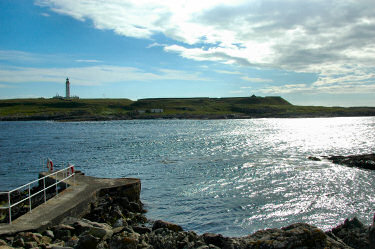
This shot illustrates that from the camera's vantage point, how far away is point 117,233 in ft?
44.6

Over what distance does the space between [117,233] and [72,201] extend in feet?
15.9

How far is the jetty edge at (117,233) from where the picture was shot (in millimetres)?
9547

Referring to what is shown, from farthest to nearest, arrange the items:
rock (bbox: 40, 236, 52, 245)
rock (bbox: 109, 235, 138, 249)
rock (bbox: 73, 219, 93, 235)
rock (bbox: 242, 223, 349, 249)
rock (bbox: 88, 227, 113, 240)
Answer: rock (bbox: 73, 219, 93, 235), rock (bbox: 40, 236, 52, 245), rock (bbox: 88, 227, 113, 240), rock (bbox: 109, 235, 138, 249), rock (bbox: 242, 223, 349, 249)

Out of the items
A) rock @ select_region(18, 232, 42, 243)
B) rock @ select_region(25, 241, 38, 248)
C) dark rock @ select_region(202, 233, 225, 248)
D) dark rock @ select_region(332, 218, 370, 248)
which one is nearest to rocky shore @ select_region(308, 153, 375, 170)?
dark rock @ select_region(332, 218, 370, 248)

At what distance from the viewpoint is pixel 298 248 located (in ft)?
29.5

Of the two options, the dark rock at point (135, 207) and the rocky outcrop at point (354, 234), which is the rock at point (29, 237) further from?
the rocky outcrop at point (354, 234)

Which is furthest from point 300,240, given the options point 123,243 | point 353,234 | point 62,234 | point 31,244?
point 62,234

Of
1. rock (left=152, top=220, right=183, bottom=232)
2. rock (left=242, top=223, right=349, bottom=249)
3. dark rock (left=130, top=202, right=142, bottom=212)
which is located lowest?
dark rock (left=130, top=202, right=142, bottom=212)

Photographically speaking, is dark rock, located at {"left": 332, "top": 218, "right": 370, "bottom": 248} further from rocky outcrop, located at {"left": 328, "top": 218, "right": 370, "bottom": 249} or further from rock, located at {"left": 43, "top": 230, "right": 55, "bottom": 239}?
rock, located at {"left": 43, "top": 230, "right": 55, "bottom": 239}

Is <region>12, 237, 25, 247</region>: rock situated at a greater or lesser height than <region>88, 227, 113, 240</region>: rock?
lesser

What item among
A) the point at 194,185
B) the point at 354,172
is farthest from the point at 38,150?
the point at 354,172

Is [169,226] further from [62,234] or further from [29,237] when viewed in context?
[29,237]

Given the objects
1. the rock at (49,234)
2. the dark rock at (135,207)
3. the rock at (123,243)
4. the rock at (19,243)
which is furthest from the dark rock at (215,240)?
the dark rock at (135,207)

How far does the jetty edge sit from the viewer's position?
9547 millimetres
